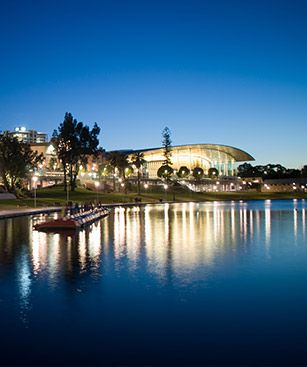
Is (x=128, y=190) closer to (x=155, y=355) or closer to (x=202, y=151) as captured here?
(x=202, y=151)

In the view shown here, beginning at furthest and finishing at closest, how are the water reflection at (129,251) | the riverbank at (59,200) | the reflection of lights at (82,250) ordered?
A: the riverbank at (59,200) < the reflection of lights at (82,250) < the water reflection at (129,251)

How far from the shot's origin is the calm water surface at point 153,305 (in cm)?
830

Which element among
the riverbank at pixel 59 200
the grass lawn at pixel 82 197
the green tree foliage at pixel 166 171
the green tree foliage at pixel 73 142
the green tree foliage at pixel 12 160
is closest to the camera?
the riverbank at pixel 59 200

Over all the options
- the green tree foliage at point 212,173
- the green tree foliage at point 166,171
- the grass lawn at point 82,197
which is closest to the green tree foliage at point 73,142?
the grass lawn at point 82,197

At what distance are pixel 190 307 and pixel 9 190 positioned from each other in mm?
69693

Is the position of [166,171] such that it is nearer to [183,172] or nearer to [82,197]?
[183,172]

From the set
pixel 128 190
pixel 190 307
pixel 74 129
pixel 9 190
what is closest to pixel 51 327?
pixel 190 307

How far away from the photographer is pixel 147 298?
12.2m

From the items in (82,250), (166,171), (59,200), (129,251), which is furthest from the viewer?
(166,171)

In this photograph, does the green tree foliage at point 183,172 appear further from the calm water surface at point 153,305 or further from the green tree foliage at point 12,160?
the calm water surface at point 153,305

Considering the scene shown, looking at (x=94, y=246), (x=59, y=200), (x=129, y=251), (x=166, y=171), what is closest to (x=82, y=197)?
(x=59, y=200)

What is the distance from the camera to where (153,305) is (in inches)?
451

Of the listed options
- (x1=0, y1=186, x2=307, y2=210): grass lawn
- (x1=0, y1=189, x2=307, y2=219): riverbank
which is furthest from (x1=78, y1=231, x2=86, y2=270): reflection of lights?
(x1=0, y1=186, x2=307, y2=210): grass lawn

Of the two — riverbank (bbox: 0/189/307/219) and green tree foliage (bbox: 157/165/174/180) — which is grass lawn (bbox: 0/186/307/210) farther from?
green tree foliage (bbox: 157/165/174/180)
